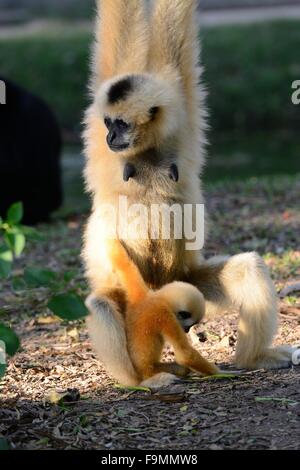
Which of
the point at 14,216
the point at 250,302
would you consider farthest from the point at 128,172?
the point at 14,216

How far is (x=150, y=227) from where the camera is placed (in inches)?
236

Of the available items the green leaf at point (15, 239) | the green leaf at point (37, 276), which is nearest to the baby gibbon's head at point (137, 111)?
the green leaf at point (15, 239)

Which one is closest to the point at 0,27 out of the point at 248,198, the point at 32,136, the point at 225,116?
the point at 225,116

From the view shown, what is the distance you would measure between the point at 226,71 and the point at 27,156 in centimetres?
1081

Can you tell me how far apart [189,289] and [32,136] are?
844cm

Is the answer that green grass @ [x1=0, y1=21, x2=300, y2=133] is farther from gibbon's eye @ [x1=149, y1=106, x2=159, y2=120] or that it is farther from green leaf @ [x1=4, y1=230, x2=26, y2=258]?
green leaf @ [x1=4, y1=230, x2=26, y2=258]

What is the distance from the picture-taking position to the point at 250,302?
5.79 meters

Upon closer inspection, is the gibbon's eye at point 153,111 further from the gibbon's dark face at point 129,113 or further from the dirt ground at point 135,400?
the dirt ground at point 135,400

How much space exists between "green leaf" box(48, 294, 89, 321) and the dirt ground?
74 centimetres

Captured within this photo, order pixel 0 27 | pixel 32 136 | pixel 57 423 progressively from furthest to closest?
pixel 0 27 < pixel 32 136 < pixel 57 423

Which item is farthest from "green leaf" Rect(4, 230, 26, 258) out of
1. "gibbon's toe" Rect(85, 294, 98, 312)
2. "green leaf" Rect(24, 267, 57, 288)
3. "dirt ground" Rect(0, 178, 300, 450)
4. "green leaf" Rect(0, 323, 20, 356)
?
"gibbon's toe" Rect(85, 294, 98, 312)

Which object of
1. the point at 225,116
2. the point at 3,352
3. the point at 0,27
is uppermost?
the point at 0,27
